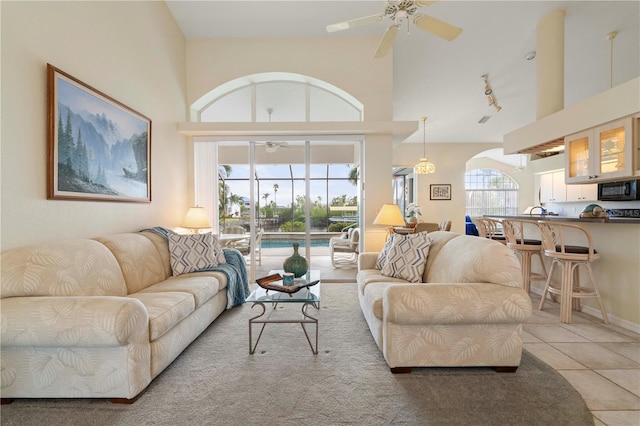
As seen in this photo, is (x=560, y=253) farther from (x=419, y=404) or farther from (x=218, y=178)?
(x=218, y=178)

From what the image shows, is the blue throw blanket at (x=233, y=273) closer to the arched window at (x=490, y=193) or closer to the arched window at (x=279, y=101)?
the arched window at (x=279, y=101)

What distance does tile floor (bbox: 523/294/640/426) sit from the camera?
1729 mm

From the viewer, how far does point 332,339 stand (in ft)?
8.55

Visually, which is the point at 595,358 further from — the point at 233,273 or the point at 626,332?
the point at 233,273

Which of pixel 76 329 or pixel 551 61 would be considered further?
pixel 551 61

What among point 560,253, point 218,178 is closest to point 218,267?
point 218,178

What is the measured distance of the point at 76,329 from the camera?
5.33 ft

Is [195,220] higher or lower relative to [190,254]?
higher

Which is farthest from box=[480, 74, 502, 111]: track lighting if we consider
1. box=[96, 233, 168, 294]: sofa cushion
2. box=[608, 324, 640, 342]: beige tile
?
box=[96, 233, 168, 294]: sofa cushion

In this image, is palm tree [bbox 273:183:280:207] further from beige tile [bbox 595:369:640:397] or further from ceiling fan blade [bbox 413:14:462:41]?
beige tile [bbox 595:369:640:397]

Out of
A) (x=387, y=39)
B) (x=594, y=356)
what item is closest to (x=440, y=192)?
(x=387, y=39)

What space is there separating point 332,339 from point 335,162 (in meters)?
3.05

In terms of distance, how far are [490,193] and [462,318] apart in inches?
410

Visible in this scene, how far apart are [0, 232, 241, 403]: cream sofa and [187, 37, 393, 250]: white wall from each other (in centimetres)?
323
